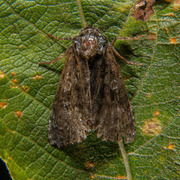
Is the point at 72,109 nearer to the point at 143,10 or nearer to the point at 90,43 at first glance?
the point at 90,43

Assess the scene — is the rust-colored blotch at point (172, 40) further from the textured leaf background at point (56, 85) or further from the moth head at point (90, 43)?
the moth head at point (90, 43)

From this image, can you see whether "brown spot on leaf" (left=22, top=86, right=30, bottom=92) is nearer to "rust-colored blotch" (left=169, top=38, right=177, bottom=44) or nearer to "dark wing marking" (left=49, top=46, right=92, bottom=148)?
"dark wing marking" (left=49, top=46, right=92, bottom=148)

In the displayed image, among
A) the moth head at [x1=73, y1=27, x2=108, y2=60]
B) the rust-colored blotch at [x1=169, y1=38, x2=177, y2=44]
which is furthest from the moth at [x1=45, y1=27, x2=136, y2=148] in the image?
the rust-colored blotch at [x1=169, y1=38, x2=177, y2=44]

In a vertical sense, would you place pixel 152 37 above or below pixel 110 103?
above

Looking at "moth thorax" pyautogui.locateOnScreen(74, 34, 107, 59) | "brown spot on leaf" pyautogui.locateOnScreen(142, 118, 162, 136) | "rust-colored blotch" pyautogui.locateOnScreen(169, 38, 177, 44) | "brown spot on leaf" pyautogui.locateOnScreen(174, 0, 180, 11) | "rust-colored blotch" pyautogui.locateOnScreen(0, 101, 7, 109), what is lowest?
"brown spot on leaf" pyautogui.locateOnScreen(142, 118, 162, 136)

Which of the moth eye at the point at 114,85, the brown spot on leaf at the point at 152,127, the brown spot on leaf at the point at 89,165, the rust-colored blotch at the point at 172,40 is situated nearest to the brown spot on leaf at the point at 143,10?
the rust-colored blotch at the point at 172,40

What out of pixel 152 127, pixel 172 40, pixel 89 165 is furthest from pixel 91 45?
pixel 89 165

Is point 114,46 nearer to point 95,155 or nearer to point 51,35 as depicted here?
point 51,35
